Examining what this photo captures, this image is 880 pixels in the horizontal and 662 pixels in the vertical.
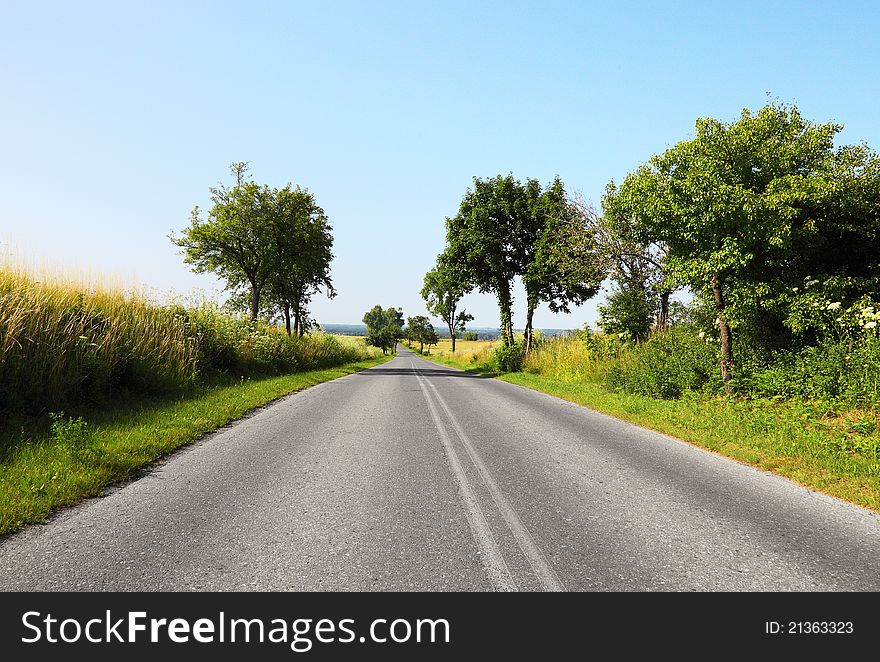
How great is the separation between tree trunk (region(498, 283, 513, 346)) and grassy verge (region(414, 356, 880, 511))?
1906 centimetres

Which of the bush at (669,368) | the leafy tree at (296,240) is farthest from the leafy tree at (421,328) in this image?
the bush at (669,368)

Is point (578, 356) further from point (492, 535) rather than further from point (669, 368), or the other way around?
point (492, 535)

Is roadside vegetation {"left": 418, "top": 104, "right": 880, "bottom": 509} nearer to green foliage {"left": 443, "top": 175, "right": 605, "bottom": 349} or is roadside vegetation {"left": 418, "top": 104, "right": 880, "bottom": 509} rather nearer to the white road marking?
the white road marking

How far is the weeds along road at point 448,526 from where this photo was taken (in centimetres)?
342

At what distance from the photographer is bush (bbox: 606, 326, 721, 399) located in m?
13.7

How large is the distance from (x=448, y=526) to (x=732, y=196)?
404 inches

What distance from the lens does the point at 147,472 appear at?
20.1ft

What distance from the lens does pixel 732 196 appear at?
1089cm

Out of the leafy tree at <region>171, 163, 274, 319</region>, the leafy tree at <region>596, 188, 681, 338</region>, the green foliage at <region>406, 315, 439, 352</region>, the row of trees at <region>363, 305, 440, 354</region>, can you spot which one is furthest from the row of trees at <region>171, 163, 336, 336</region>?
the green foliage at <region>406, 315, 439, 352</region>

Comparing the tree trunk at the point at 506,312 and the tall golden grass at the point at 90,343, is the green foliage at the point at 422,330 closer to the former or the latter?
the tree trunk at the point at 506,312
